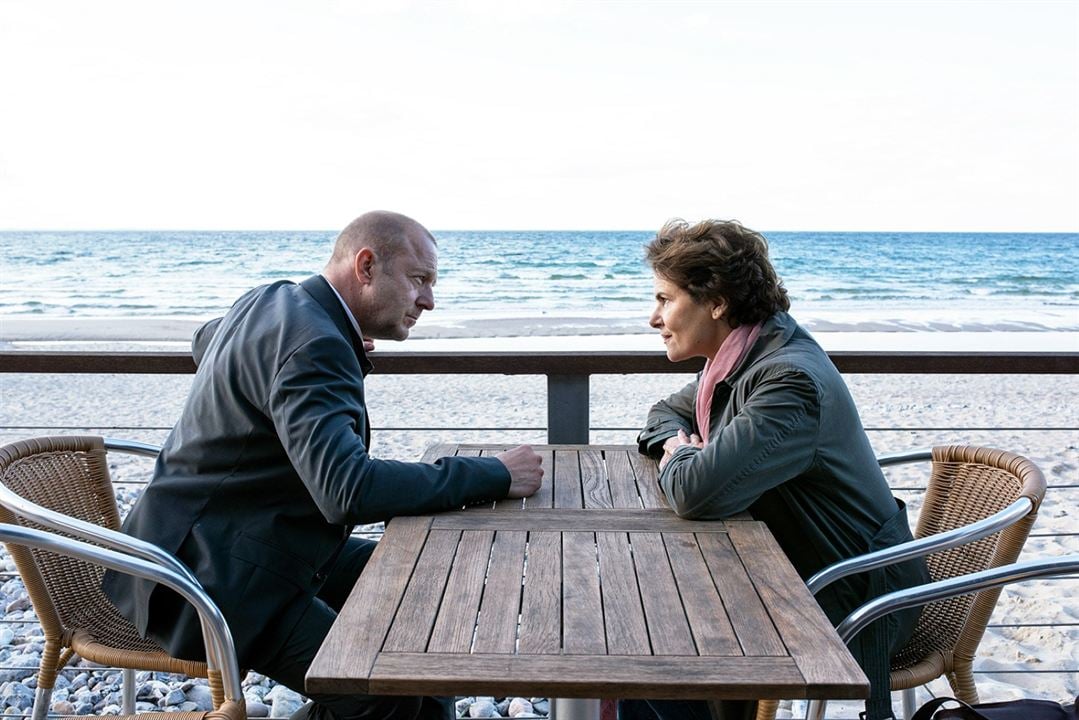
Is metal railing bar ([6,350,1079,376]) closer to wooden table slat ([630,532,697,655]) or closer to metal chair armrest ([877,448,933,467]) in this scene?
metal chair armrest ([877,448,933,467])

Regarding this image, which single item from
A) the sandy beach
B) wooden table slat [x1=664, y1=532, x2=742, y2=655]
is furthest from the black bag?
the sandy beach

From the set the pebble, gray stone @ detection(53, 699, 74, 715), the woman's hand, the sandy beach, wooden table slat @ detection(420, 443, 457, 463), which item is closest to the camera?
the woman's hand

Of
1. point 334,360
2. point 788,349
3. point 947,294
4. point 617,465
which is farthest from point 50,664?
point 947,294

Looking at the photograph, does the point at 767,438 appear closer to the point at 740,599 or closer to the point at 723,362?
the point at 723,362

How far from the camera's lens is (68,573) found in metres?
2.14

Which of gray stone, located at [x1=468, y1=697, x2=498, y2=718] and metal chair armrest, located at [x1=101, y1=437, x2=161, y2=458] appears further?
gray stone, located at [x1=468, y1=697, x2=498, y2=718]

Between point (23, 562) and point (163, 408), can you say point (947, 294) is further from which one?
point (23, 562)

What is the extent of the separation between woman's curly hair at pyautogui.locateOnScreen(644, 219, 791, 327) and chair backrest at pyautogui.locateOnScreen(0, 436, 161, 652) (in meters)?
1.36

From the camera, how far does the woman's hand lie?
2.14 metres

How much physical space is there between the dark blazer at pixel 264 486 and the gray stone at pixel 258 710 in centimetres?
109

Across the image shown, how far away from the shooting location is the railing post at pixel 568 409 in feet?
8.82

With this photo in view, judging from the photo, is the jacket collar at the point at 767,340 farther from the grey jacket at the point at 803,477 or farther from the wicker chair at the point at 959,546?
the wicker chair at the point at 959,546

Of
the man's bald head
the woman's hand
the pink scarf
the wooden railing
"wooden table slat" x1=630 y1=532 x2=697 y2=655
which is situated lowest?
"wooden table slat" x1=630 y1=532 x2=697 y2=655

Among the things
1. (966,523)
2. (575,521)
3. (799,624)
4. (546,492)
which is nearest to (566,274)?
(966,523)
